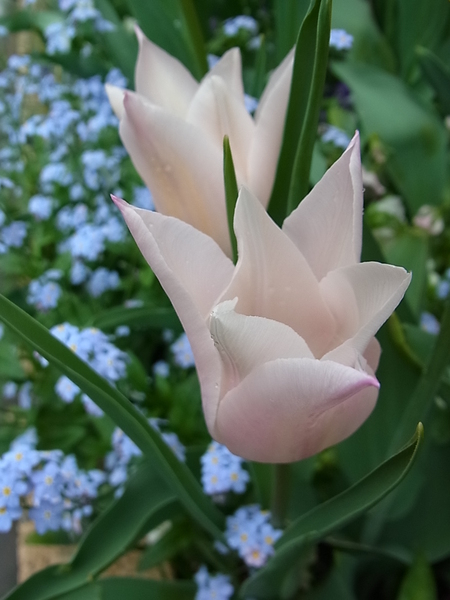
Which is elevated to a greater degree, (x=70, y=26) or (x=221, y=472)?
(x=70, y=26)

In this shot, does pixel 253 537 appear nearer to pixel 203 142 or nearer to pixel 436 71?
Answer: pixel 203 142

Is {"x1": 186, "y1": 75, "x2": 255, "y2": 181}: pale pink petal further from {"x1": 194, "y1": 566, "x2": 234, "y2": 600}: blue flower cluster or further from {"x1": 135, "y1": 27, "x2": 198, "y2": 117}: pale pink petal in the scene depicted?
{"x1": 194, "y1": 566, "x2": 234, "y2": 600}: blue flower cluster

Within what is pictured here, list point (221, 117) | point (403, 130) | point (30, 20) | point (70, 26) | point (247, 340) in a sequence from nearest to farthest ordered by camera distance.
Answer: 1. point (247, 340)
2. point (221, 117)
3. point (403, 130)
4. point (70, 26)
5. point (30, 20)

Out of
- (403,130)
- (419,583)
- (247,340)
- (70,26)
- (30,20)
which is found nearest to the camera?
(247,340)

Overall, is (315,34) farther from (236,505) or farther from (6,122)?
(6,122)

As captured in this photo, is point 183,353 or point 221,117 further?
point 183,353

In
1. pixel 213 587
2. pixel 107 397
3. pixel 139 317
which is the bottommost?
pixel 213 587

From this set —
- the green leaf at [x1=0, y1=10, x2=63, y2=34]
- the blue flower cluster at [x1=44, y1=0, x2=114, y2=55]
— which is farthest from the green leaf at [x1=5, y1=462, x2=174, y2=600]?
the green leaf at [x1=0, y1=10, x2=63, y2=34]

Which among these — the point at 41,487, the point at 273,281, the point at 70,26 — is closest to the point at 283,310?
the point at 273,281
